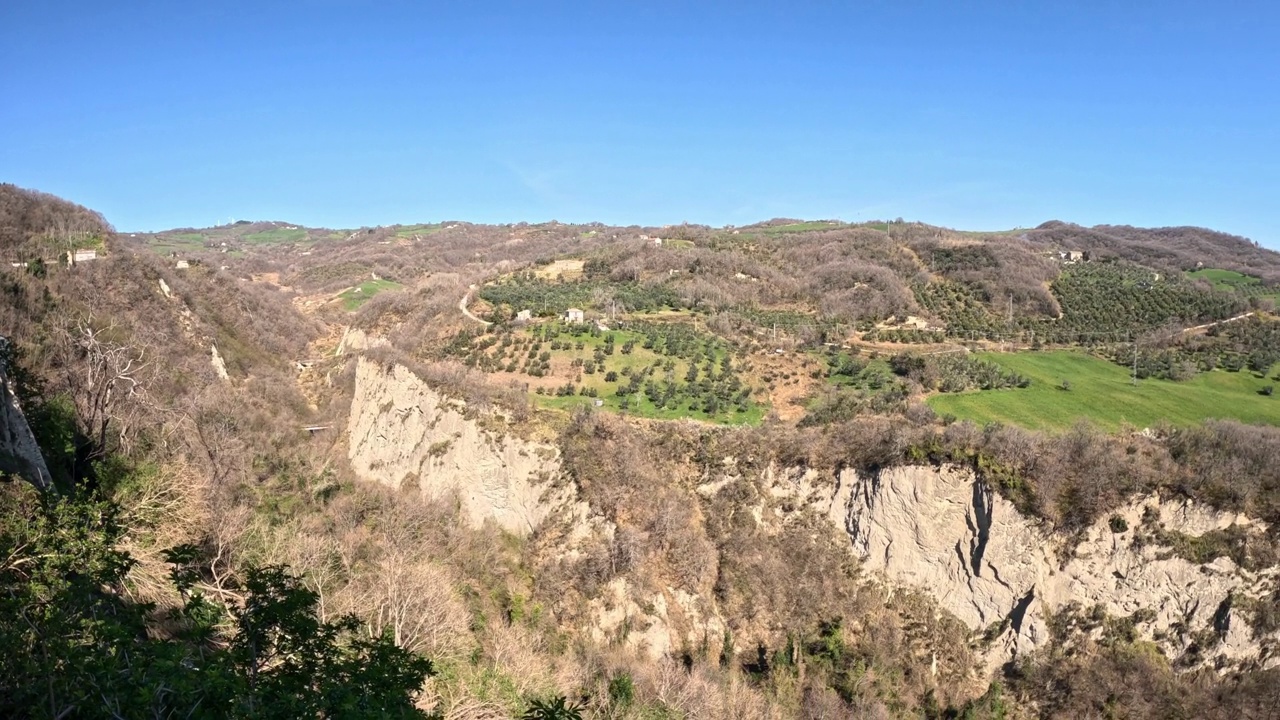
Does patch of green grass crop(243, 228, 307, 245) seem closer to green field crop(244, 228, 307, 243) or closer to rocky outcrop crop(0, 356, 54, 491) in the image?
green field crop(244, 228, 307, 243)

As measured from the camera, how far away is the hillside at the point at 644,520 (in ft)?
36.1

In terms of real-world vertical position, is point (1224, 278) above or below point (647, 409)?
above

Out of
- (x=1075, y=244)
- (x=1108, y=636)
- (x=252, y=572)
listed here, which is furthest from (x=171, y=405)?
(x=1075, y=244)

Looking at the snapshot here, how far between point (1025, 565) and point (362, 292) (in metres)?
77.3

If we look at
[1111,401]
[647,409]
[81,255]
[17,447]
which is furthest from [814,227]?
[17,447]

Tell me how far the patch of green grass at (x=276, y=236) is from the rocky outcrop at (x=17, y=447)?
168 meters

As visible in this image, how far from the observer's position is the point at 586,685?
2027 centimetres

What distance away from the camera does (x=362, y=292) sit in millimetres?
79812

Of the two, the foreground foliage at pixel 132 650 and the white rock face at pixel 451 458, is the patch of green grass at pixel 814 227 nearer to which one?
the white rock face at pixel 451 458

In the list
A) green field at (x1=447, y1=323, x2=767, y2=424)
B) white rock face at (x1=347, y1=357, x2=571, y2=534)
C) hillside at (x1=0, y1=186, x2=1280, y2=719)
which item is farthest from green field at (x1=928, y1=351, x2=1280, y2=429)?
white rock face at (x1=347, y1=357, x2=571, y2=534)

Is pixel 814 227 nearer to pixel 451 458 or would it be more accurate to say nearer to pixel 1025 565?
pixel 1025 565

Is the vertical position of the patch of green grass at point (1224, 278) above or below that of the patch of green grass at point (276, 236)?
below

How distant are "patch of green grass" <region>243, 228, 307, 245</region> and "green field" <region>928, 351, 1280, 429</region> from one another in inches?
6814

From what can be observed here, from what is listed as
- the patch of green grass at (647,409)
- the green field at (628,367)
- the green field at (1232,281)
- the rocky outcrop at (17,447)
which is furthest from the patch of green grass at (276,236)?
the green field at (1232,281)
